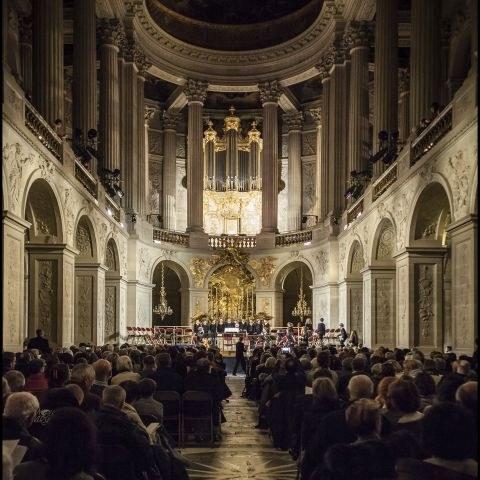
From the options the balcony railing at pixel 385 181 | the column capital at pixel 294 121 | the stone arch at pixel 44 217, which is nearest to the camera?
the stone arch at pixel 44 217

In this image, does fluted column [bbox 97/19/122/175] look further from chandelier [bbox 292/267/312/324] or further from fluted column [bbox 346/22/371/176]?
chandelier [bbox 292/267/312/324]

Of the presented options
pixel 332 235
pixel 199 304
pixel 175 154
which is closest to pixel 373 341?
pixel 332 235

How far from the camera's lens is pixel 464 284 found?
13.9m

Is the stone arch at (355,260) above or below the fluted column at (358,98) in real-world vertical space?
below

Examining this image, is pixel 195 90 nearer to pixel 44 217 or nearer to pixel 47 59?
pixel 47 59

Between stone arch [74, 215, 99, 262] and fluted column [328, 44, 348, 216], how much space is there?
11.7m

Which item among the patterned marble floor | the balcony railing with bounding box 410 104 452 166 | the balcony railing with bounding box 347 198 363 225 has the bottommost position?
the patterned marble floor

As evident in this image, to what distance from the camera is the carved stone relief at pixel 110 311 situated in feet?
89.8

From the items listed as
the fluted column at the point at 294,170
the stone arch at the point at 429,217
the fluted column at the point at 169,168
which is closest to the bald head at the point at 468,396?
the stone arch at the point at 429,217

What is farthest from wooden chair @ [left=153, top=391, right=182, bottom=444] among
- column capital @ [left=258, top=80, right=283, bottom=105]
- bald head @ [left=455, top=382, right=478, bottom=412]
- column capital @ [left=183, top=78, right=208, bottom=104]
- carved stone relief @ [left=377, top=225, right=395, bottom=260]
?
column capital @ [left=258, top=80, right=283, bottom=105]

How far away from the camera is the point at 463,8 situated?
1035 inches

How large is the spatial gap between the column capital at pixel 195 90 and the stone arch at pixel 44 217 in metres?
19.6

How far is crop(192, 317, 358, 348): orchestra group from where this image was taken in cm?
2916

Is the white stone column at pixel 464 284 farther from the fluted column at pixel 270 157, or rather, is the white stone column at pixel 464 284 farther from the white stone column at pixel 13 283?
the fluted column at pixel 270 157
